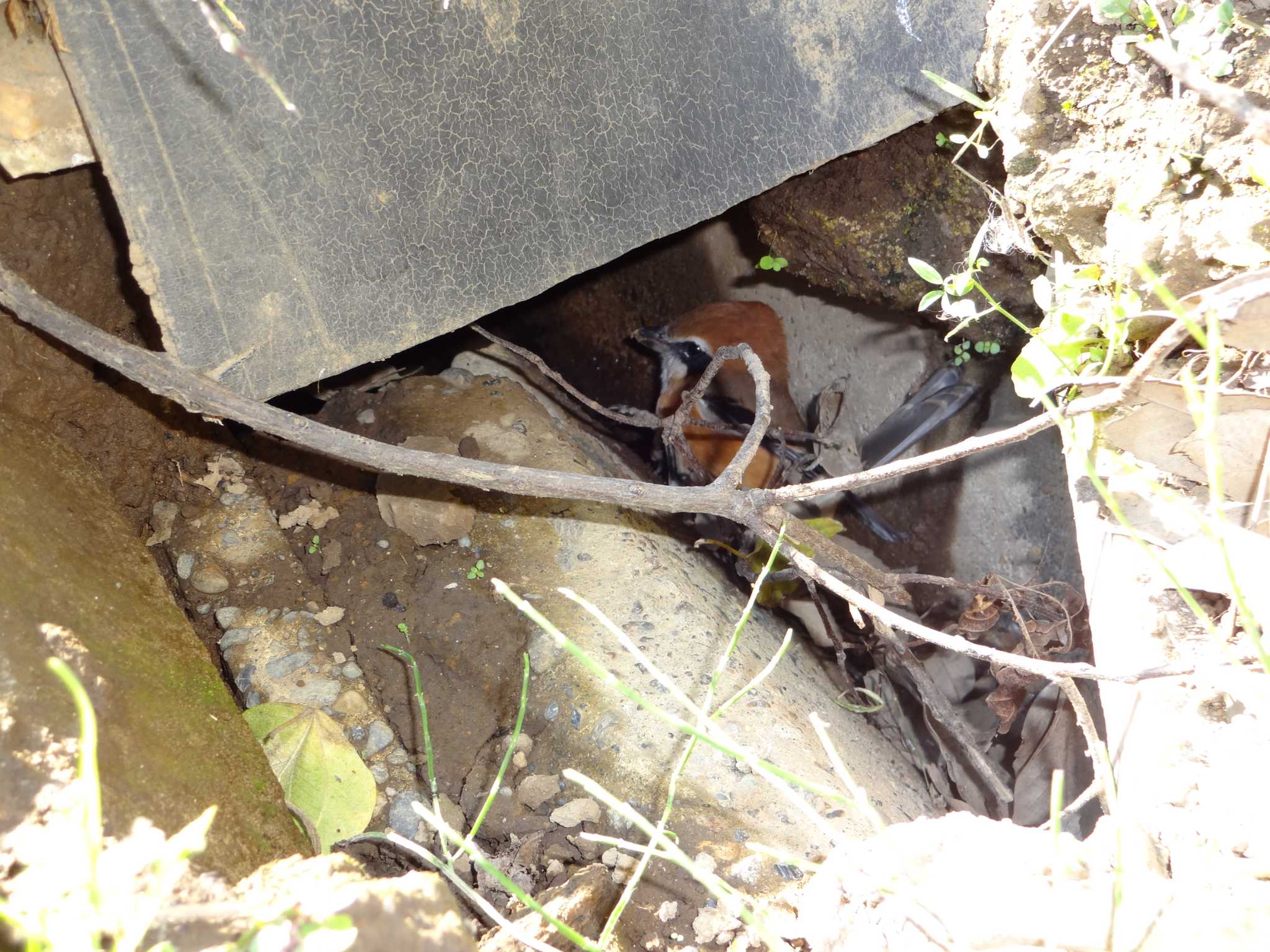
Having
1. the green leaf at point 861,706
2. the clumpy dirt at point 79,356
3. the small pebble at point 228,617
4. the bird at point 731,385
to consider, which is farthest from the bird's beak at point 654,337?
the small pebble at point 228,617

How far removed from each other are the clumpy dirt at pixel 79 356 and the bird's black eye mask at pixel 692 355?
153 centimetres

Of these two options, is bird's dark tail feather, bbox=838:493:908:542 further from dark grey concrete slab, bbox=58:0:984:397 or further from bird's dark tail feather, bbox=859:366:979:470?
dark grey concrete slab, bbox=58:0:984:397

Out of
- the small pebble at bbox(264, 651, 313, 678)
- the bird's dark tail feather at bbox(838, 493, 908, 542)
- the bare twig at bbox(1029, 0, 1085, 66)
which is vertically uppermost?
the bare twig at bbox(1029, 0, 1085, 66)

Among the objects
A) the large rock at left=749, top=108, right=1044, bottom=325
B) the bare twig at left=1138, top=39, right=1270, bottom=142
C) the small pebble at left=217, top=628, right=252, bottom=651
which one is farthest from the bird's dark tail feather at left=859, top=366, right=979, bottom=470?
the bare twig at left=1138, top=39, right=1270, bottom=142

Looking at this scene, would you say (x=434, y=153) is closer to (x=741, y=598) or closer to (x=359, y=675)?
(x=359, y=675)

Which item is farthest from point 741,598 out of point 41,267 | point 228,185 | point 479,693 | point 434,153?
point 41,267

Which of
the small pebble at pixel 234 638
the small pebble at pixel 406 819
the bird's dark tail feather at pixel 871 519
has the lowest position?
the bird's dark tail feather at pixel 871 519

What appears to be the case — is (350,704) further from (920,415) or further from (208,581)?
(920,415)

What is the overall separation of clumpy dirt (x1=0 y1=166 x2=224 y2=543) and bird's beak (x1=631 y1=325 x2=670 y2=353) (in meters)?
1.46

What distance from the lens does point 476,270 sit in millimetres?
1574

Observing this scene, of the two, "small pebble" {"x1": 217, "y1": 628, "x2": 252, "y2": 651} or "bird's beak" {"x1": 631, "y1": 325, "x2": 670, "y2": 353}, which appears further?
"bird's beak" {"x1": 631, "y1": 325, "x2": 670, "y2": 353}

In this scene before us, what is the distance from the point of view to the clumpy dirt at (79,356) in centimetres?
151

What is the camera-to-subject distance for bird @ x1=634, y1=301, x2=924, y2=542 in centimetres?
277

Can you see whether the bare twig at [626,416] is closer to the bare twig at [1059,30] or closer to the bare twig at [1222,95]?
the bare twig at [1059,30]
